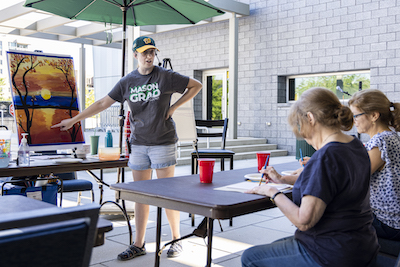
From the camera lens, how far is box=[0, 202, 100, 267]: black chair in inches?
25.5

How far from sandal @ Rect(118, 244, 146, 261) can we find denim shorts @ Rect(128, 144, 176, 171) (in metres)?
0.55

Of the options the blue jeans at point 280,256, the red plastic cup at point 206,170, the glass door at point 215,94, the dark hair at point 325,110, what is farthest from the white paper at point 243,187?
the glass door at point 215,94

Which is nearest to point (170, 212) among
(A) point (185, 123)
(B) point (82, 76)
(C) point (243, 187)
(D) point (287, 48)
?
(C) point (243, 187)

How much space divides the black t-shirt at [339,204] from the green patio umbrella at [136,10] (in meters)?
2.64

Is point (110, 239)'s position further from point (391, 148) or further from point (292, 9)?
point (292, 9)

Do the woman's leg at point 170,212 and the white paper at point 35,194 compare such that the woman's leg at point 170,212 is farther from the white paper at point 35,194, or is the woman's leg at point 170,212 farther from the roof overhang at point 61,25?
the roof overhang at point 61,25

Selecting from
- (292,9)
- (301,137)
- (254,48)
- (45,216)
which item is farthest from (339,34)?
(45,216)

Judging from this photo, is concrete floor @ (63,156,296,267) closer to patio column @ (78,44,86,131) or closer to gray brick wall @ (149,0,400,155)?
gray brick wall @ (149,0,400,155)

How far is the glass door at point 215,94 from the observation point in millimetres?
11547

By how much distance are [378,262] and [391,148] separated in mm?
539

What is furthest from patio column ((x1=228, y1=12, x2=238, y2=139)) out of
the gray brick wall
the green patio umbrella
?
the green patio umbrella

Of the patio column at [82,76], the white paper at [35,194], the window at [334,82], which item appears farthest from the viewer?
the patio column at [82,76]

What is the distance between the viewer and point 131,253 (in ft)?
9.12

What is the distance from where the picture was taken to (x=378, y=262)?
1.73m
